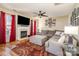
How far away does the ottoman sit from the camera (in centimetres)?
210

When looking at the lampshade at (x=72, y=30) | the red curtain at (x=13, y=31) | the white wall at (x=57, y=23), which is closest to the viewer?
the lampshade at (x=72, y=30)

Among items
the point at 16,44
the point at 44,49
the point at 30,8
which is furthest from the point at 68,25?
the point at 16,44

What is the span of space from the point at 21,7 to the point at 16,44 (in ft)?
2.70

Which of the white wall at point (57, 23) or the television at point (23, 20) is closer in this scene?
the white wall at point (57, 23)

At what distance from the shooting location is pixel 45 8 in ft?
6.56

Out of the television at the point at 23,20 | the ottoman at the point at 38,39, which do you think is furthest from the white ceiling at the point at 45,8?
the ottoman at the point at 38,39

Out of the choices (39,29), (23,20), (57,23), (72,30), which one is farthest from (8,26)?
(72,30)

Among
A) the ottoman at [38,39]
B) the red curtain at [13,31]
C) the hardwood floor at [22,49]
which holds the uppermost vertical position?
the red curtain at [13,31]

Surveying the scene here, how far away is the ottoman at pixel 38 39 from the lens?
2.10 metres

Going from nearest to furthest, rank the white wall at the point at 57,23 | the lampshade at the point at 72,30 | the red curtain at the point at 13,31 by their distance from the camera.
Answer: the lampshade at the point at 72,30 < the white wall at the point at 57,23 < the red curtain at the point at 13,31

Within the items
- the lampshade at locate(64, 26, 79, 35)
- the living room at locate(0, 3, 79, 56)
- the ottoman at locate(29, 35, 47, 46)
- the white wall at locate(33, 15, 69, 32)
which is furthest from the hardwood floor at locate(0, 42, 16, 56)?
the lampshade at locate(64, 26, 79, 35)

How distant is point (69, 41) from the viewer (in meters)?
1.97

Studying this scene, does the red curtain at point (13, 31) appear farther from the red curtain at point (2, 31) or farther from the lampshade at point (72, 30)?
the lampshade at point (72, 30)

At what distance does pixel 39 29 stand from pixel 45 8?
480mm
